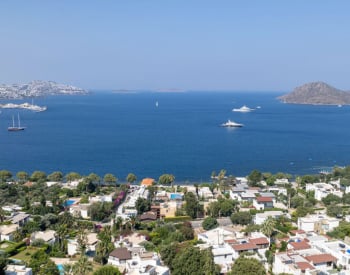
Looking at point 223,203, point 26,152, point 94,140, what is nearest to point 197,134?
point 94,140

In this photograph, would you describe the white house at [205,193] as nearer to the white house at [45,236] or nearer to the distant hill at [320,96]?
the white house at [45,236]

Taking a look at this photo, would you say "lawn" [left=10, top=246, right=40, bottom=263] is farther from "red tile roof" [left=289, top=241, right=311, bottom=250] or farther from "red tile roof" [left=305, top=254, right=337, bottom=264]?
"red tile roof" [left=305, top=254, right=337, bottom=264]

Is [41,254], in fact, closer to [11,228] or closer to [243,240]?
[11,228]

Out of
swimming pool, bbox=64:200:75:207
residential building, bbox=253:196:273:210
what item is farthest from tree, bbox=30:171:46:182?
residential building, bbox=253:196:273:210

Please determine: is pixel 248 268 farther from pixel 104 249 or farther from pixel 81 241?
pixel 81 241

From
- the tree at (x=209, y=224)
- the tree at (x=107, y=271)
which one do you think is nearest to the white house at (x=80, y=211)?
the tree at (x=209, y=224)

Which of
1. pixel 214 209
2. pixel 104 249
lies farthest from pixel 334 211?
pixel 104 249
